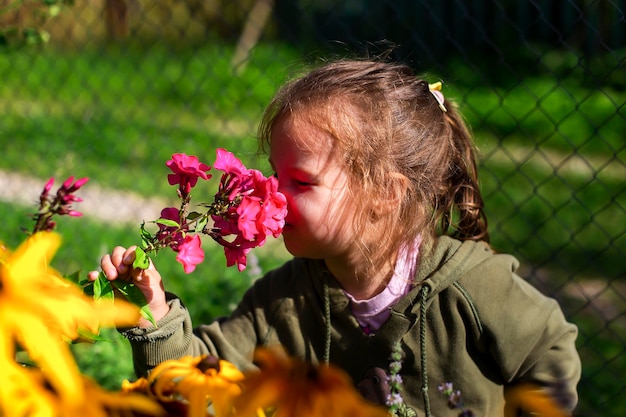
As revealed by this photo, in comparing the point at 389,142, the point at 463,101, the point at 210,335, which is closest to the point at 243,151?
the point at 463,101

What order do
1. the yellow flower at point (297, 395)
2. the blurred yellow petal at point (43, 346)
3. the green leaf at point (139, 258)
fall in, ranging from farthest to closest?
1. the green leaf at point (139, 258)
2. the yellow flower at point (297, 395)
3. the blurred yellow petal at point (43, 346)

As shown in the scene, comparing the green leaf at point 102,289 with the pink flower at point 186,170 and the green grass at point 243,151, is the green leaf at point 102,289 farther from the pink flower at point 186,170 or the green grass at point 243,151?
the green grass at point 243,151

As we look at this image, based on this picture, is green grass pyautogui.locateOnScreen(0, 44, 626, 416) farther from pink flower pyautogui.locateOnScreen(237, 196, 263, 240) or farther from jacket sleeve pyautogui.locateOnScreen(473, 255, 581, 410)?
pink flower pyautogui.locateOnScreen(237, 196, 263, 240)

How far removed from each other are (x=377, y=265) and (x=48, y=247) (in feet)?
4.40

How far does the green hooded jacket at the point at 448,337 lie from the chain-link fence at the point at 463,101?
73cm

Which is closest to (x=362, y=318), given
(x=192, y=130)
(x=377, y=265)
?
(x=377, y=265)

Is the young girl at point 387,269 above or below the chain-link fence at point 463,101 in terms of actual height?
above

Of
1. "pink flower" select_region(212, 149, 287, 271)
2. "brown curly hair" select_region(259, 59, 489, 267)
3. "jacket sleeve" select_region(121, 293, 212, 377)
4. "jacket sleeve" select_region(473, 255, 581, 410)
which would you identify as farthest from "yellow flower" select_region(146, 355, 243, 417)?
"jacket sleeve" select_region(473, 255, 581, 410)

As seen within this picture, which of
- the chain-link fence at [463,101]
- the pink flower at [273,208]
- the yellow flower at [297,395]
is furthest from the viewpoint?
the chain-link fence at [463,101]

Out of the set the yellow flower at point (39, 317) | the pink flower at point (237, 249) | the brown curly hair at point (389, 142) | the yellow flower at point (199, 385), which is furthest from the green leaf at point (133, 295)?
the yellow flower at point (39, 317)

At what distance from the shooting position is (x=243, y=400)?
81cm

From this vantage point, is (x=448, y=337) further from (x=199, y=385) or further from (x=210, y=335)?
(x=199, y=385)

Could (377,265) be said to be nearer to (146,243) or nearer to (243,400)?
(146,243)

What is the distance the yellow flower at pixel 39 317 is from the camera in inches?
25.1
